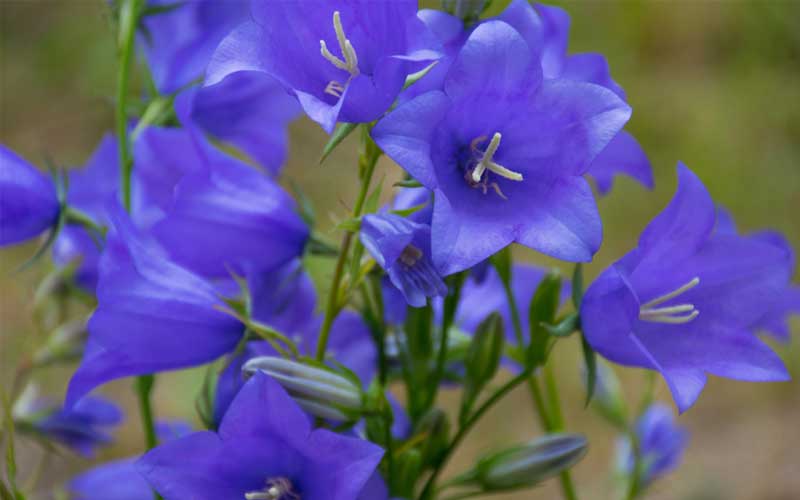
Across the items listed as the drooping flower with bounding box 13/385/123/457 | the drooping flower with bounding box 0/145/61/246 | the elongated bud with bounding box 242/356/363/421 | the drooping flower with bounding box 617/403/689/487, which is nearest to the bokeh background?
the drooping flower with bounding box 617/403/689/487

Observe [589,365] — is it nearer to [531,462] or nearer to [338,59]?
[531,462]

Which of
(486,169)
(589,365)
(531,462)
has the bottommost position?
(531,462)

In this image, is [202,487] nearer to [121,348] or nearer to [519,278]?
[121,348]

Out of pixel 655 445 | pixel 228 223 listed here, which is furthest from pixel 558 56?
pixel 655 445

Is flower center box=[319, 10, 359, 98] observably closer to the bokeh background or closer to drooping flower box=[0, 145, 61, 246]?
drooping flower box=[0, 145, 61, 246]

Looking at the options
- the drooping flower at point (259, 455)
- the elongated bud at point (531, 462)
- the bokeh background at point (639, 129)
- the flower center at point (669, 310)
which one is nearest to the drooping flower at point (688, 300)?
the flower center at point (669, 310)
